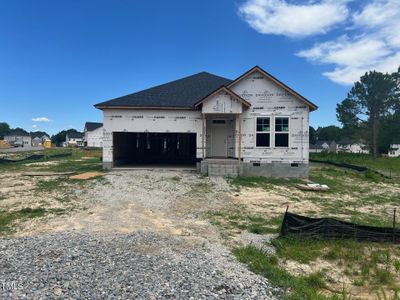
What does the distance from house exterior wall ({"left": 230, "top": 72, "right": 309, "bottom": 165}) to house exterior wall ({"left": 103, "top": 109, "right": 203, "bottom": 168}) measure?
2863mm

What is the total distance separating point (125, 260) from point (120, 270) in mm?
411

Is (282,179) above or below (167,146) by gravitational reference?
below

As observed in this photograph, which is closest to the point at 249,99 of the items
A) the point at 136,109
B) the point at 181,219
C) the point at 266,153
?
the point at 266,153

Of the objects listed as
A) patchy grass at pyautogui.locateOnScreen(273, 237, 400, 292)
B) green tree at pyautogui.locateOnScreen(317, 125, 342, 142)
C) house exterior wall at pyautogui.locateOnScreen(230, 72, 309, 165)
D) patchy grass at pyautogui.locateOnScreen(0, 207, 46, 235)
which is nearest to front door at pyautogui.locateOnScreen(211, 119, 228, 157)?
house exterior wall at pyautogui.locateOnScreen(230, 72, 309, 165)

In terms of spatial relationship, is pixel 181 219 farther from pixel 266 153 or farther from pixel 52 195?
pixel 266 153

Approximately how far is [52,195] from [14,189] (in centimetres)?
241

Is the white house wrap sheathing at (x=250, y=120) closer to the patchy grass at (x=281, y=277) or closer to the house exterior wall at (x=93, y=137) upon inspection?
the patchy grass at (x=281, y=277)

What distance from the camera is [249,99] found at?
17.5 meters

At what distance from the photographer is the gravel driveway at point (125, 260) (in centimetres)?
432

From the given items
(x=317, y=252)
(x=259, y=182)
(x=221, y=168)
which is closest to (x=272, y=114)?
(x=259, y=182)

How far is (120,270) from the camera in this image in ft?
16.1

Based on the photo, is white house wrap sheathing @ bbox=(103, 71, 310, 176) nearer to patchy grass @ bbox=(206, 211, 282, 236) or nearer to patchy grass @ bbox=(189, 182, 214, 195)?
patchy grass @ bbox=(189, 182, 214, 195)

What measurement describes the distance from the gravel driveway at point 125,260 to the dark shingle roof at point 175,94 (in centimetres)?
940

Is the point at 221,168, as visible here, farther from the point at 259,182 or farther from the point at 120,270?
the point at 120,270
